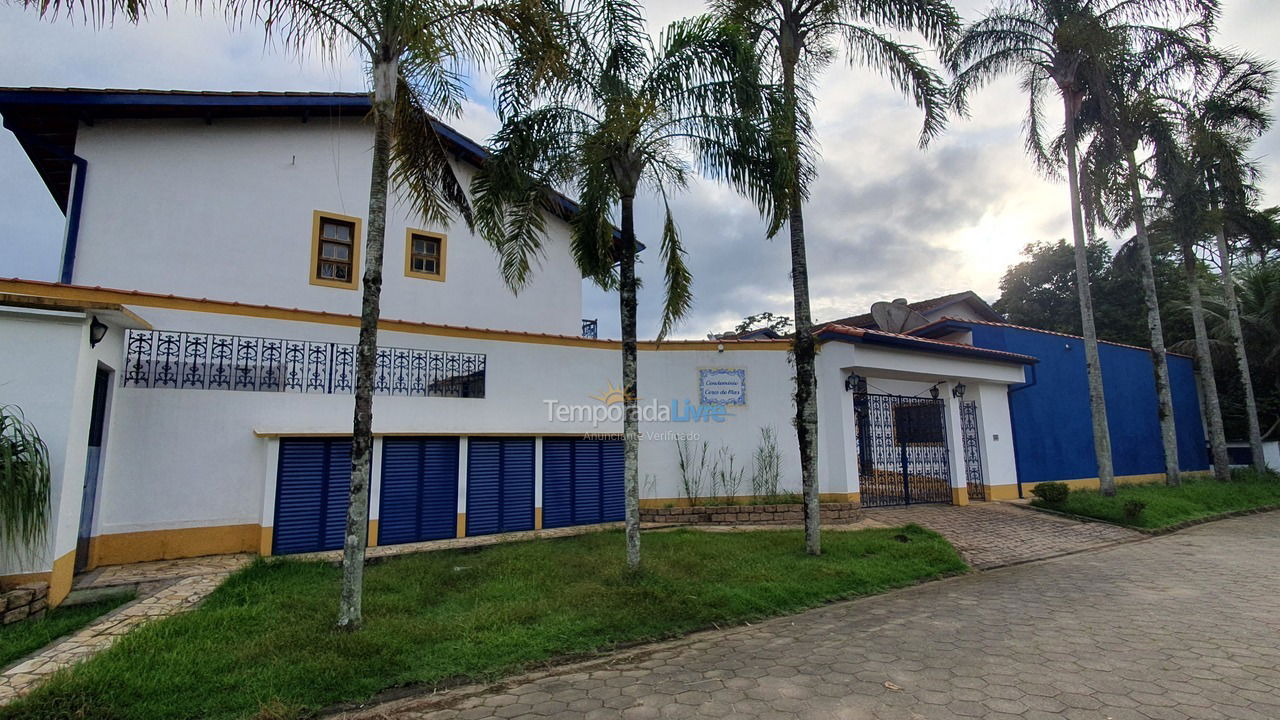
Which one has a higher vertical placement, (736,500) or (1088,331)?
(1088,331)

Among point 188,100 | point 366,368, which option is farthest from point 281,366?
point 188,100

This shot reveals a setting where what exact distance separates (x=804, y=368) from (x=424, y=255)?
8.93 meters

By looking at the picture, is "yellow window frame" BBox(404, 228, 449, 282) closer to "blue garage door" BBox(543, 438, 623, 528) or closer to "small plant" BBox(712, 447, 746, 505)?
"blue garage door" BBox(543, 438, 623, 528)

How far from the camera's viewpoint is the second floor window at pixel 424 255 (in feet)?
40.8

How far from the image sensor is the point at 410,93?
6.48m

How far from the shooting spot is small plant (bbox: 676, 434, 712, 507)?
10891mm

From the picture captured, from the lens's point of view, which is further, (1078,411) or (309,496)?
(1078,411)

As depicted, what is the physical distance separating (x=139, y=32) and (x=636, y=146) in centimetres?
497

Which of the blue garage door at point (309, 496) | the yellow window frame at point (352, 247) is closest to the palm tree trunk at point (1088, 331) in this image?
the blue garage door at point (309, 496)

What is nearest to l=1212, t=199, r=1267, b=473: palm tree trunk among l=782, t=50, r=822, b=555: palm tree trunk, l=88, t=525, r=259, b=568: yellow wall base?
l=782, t=50, r=822, b=555: palm tree trunk

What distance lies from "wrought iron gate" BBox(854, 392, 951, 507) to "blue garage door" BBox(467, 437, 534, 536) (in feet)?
22.5

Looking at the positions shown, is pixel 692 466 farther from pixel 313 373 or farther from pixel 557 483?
pixel 313 373

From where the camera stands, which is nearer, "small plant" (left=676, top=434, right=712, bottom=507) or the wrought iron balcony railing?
the wrought iron balcony railing

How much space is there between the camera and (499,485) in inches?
368
